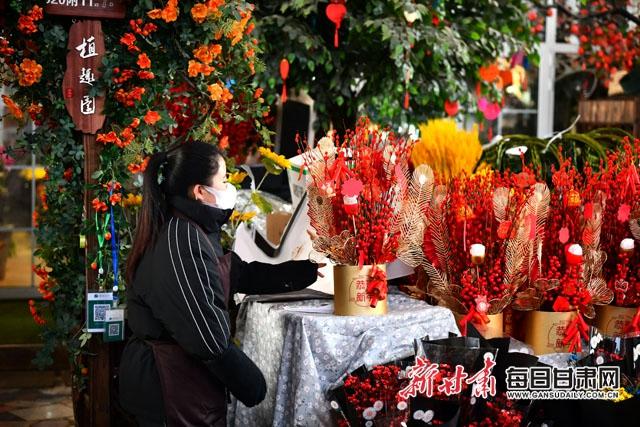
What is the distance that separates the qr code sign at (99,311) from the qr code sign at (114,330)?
1.8 inches

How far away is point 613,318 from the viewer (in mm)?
3293

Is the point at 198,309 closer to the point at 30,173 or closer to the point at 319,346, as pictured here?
the point at 319,346

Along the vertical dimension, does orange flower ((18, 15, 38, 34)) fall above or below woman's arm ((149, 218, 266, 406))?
above

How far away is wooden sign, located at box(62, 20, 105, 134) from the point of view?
343 cm

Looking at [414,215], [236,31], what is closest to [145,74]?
[236,31]

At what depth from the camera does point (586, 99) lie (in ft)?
27.5

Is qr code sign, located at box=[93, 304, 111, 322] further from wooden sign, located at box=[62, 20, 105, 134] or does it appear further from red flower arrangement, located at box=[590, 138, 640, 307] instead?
red flower arrangement, located at box=[590, 138, 640, 307]

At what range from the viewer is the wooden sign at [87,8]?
3.37m

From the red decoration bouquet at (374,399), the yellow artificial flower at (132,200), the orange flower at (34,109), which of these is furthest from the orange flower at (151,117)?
the red decoration bouquet at (374,399)

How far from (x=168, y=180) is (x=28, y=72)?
3.13ft

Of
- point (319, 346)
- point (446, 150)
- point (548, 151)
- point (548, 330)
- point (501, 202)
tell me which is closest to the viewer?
point (319, 346)

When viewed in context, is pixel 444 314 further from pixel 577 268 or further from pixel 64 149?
pixel 64 149

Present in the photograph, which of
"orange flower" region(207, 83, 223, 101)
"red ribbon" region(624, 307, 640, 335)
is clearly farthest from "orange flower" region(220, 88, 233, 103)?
"red ribbon" region(624, 307, 640, 335)

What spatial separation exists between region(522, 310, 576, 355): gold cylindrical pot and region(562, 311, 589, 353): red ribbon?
0.01 meters
